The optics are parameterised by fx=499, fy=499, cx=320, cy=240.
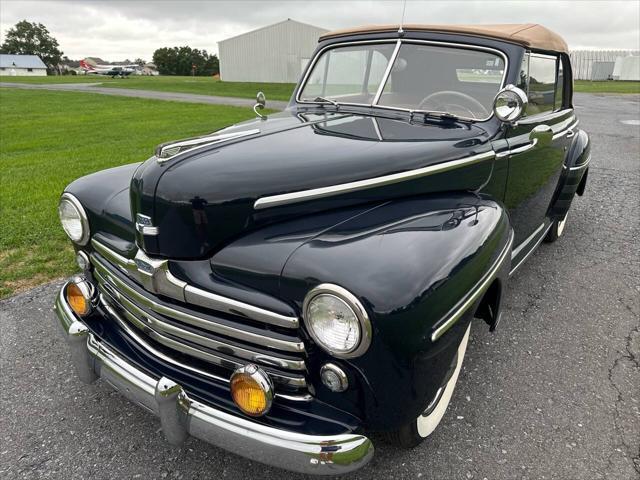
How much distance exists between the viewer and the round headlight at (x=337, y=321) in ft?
5.17

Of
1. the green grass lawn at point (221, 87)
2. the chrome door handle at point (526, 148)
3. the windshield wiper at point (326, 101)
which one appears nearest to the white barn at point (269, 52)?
the green grass lawn at point (221, 87)

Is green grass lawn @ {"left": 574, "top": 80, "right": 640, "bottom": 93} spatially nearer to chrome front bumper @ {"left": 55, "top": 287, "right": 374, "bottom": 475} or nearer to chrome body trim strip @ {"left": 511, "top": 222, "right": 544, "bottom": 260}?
chrome body trim strip @ {"left": 511, "top": 222, "right": 544, "bottom": 260}

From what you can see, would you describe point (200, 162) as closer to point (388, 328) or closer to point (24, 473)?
point (388, 328)

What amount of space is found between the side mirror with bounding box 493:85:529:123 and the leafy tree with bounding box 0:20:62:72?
97.3 metres

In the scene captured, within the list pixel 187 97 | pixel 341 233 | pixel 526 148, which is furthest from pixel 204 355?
pixel 187 97

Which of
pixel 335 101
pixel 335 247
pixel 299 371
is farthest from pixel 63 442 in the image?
pixel 335 101

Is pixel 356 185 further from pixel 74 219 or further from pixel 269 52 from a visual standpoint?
pixel 269 52

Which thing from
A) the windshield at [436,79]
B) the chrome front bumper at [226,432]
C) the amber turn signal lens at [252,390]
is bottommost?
the chrome front bumper at [226,432]

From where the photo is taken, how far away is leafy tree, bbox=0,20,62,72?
83.7m

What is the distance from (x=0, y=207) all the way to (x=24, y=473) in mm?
4410

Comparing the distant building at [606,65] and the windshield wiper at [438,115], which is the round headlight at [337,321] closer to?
the windshield wiper at [438,115]

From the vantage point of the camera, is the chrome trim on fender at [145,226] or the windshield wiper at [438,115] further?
Result: the windshield wiper at [438,115]

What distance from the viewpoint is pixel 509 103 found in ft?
8.56

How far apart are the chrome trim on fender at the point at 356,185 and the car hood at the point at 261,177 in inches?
0.7
